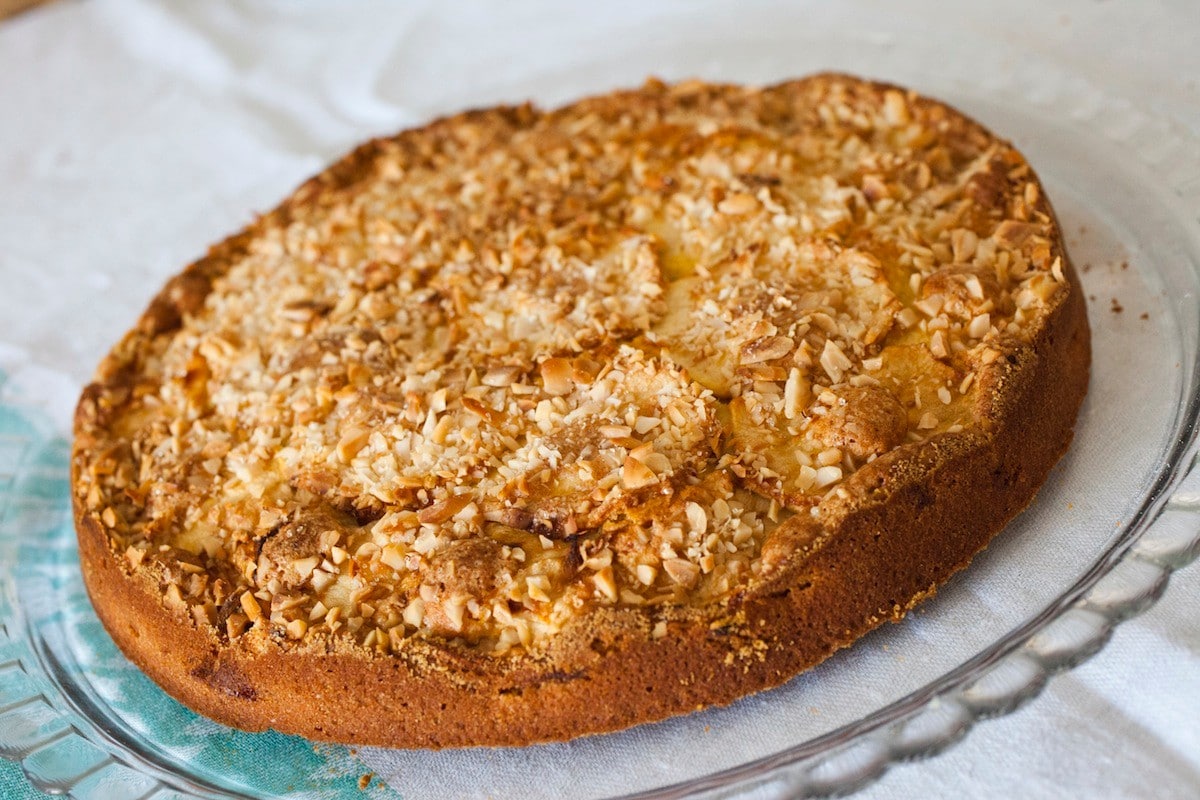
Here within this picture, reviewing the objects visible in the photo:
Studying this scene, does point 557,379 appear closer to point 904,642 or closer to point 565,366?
point 565,366

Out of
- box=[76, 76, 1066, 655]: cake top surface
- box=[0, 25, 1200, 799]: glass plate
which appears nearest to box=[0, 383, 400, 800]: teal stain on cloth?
box=[0, 25, 1200, 799]: glass plate

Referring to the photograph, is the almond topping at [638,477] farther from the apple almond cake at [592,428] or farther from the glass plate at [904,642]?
the glass plate at [904,642]

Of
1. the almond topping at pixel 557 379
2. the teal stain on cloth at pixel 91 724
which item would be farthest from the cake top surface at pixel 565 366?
the teal stain on cloth at pixel 91 724

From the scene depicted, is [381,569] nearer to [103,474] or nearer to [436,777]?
[436,777]

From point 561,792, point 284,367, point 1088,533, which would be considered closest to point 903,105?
point 1088,533

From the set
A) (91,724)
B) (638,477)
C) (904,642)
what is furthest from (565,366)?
(91,724)

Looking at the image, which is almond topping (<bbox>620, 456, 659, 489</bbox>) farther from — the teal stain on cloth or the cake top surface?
the teal stain on cloth
